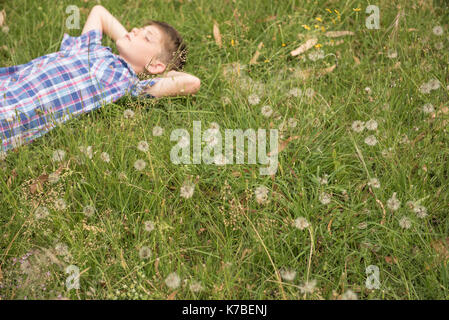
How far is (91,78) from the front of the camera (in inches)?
108

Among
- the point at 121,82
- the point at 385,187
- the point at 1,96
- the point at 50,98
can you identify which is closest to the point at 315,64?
the point at 385,187

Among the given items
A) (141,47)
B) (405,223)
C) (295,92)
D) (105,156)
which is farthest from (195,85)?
(405,223)

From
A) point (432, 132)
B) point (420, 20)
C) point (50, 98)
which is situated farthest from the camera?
point (420, 20)

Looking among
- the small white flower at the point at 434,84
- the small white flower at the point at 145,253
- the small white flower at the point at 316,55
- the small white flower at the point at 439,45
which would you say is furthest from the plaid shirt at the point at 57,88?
the small white flower at the point at 439,45

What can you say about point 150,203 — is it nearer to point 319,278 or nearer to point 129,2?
point 319,278

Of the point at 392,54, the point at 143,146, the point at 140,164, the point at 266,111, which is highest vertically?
the point at 392,54

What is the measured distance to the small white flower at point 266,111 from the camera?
246 cm

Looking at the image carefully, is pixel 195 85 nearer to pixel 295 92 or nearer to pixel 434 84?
pixel 295 92

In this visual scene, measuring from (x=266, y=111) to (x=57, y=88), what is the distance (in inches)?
52.5

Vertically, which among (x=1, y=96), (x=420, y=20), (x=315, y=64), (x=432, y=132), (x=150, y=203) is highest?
(x=420, y=20)

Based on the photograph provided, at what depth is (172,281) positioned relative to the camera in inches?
68.2

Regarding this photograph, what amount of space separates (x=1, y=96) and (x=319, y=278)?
83.7 inches

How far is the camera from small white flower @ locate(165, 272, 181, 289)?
172 centimetres

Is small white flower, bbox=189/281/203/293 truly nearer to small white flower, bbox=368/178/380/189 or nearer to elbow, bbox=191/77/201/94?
small white flower, bbox=368/178/380/189
